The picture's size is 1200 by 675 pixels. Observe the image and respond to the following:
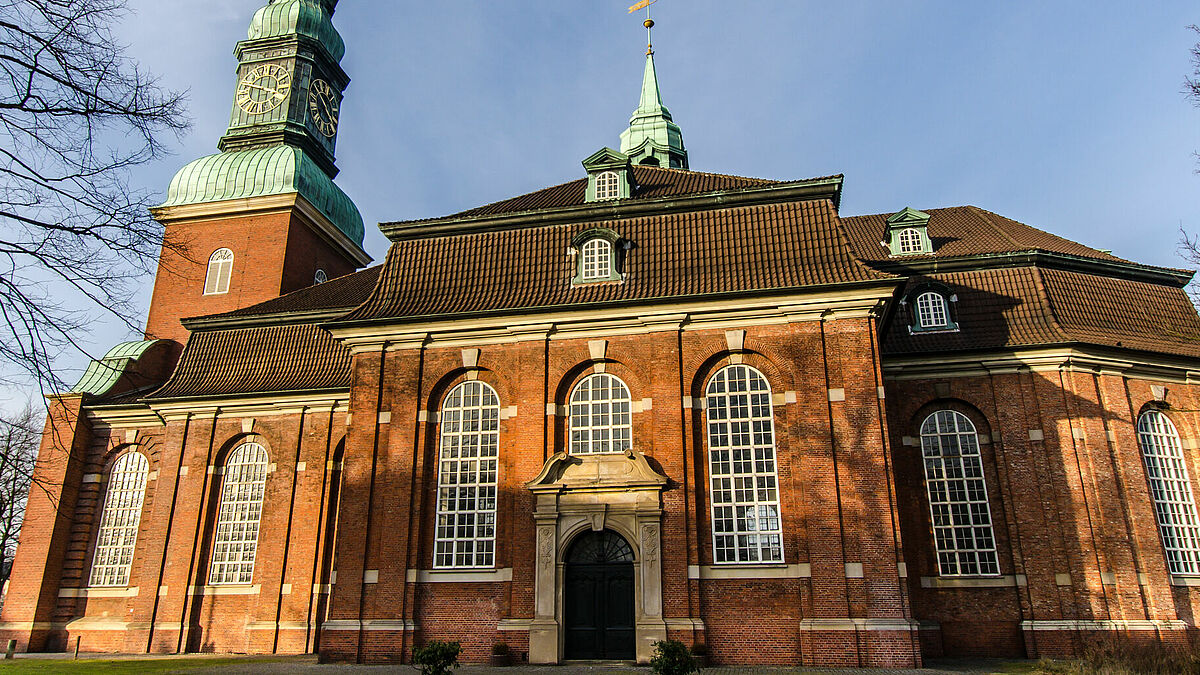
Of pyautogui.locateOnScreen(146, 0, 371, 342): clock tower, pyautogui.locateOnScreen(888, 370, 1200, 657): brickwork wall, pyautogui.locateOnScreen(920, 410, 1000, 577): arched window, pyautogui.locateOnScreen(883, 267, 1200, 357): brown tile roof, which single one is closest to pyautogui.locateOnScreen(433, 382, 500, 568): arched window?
pyautogui.locateOnScreen(888, 370, 1200, 657): brickwork wall

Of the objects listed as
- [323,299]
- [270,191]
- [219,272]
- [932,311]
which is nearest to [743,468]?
[932,311]

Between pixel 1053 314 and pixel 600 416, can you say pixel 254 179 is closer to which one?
pixel 600 416

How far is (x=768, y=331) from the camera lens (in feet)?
63.0

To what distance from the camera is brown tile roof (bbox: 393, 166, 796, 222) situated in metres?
22.5

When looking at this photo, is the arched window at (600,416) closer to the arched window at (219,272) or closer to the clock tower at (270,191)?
the clock tower at (270,191)

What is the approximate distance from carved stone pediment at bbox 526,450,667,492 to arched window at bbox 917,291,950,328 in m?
9.90

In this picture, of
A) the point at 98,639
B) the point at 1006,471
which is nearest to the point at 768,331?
the point at 1006,471

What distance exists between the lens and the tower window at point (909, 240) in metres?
25.7

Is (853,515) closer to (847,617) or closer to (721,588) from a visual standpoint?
(847,617)

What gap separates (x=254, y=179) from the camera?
33.2 meters

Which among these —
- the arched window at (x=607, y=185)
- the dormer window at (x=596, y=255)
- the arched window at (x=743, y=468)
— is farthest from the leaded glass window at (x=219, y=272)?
the arched window at (x=743, y=468)

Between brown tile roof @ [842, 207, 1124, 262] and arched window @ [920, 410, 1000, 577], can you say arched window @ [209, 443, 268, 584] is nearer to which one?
arched window @ [920, 410, 1000, 577]

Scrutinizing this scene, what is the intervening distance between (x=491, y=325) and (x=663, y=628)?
8.15 m

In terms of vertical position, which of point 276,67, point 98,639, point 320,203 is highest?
point 276,67
